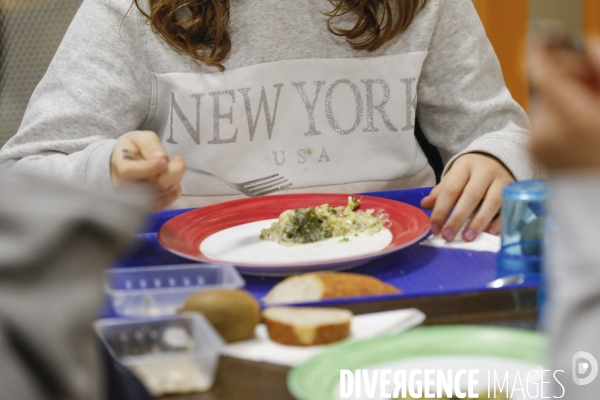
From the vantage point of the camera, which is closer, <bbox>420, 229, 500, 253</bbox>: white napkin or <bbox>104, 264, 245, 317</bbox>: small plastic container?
<bbox>104, 264, 245, 317</bbox>: small plastic container

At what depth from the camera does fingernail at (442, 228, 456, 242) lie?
3.70ft

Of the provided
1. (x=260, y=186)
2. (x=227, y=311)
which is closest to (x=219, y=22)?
(x=260, y=186)

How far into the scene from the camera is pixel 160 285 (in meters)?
0.84

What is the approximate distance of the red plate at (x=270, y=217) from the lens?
983 mm

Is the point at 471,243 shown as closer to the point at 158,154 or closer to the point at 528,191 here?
the point at 528,191

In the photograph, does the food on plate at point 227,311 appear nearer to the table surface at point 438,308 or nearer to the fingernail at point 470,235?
the table surface at point 438,308

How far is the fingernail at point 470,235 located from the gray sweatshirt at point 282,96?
33 centimetres

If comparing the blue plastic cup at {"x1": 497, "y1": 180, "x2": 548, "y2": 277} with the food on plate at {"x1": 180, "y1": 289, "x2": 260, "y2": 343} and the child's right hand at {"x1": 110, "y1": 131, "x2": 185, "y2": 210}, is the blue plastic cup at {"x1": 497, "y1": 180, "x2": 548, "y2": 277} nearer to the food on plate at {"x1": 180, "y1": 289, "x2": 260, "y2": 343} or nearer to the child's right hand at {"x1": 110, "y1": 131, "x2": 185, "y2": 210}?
the food on plate at {"x1": 180, "y1": 289, "x2": 260, "y2": 343}

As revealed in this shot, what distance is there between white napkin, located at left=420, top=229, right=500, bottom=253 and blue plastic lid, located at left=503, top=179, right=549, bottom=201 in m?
0.16

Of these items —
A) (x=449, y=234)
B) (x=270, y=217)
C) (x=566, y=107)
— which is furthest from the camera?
(x=270, y=217)

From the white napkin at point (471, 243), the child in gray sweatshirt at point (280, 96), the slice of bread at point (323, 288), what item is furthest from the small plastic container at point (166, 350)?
the child in gray sweatshirt at point (280, 96)

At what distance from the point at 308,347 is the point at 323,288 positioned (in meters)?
0.14

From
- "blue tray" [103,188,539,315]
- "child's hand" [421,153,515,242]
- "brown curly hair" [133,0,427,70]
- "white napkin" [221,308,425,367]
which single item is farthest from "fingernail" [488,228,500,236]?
"brown curly hair" [133,0,427,70]

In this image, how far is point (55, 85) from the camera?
1433mm
